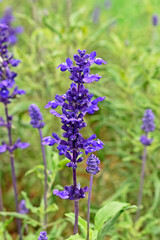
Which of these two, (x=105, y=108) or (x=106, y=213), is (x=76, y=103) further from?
(x=105, y=108)

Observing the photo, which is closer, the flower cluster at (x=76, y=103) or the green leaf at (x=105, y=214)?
the flower cluster at (x=76, y=103)

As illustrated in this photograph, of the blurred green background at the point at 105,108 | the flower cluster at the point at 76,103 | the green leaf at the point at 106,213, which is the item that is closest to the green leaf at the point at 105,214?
the green leaf at the point at 106,213

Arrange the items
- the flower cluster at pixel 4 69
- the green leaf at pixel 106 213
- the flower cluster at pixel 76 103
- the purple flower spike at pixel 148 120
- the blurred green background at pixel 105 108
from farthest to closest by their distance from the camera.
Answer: the blurred green background at pixel 105 108 → the purple flower spike at pixel 148 120 → the flower cluster at pixel 4 69 → the green leaf at pixel 106 213 → the flower cluster at pixel 76 103

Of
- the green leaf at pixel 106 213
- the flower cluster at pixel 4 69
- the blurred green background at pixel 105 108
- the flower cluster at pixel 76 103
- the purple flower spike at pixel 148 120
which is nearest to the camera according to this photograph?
the flower cluster at pixel 76 103

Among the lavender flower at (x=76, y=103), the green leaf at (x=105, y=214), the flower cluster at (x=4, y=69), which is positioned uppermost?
the flower cluster at (x=4, y=69)

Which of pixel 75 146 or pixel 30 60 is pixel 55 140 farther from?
pixel 30 60

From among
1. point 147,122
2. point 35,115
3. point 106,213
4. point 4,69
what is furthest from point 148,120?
point 4,69

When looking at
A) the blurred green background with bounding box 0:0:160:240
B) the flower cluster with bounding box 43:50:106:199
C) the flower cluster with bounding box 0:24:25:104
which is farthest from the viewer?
the blurred green background with bounding box 0:0:160:240

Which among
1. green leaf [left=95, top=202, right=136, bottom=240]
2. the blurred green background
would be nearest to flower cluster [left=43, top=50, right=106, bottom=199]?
green leaf [left=95, top=202, right=136, bottom=240]

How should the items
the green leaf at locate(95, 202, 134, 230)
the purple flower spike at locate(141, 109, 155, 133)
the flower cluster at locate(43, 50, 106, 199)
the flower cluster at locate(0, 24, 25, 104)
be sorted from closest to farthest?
1. the flower cluster at locate(43, 50, 106, 199)
2. the green leaf at locate(95, 202, 134, 230)
3. the flower cluster at locate(0, 24, 25, 104)
4. the purple flower spike at locate(141, 109, 155, 133)

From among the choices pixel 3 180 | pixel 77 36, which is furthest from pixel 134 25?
pixel 3 180

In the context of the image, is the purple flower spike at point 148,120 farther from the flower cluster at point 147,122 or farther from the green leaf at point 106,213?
the green leaf at point 106,213

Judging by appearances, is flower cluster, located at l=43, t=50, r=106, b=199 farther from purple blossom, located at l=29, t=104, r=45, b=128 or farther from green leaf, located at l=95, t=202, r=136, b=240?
purple blossom, located at l=29, t=104, r=45, b=128
